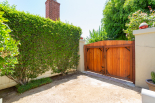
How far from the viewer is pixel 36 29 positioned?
11.6 ft

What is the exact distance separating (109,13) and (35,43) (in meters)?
11.4

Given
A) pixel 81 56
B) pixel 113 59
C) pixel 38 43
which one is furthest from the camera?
pixel 81 56

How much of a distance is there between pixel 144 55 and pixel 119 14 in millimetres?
9173

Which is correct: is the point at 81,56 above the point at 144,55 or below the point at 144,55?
below

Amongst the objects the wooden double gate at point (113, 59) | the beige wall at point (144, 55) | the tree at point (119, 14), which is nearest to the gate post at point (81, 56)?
the wooden double gate at point (113, 59)

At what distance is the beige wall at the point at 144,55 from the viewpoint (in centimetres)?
300

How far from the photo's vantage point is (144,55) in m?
3.17

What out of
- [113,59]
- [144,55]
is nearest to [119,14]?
[113,59]

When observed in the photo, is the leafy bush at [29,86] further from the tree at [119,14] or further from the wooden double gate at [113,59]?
the tree at [119,14]

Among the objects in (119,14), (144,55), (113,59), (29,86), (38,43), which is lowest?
(29,86)

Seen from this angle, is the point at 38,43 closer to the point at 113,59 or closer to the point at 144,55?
the point at 113,59

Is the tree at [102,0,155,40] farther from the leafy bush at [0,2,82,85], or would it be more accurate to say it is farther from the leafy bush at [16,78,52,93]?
the leafy bush at [16,78,52,93]

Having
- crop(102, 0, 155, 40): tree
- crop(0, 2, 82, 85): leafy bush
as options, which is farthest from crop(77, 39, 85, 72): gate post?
crop(102, 0, 155, 40): tree

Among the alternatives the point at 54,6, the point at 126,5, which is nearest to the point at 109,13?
the point at 126,5
